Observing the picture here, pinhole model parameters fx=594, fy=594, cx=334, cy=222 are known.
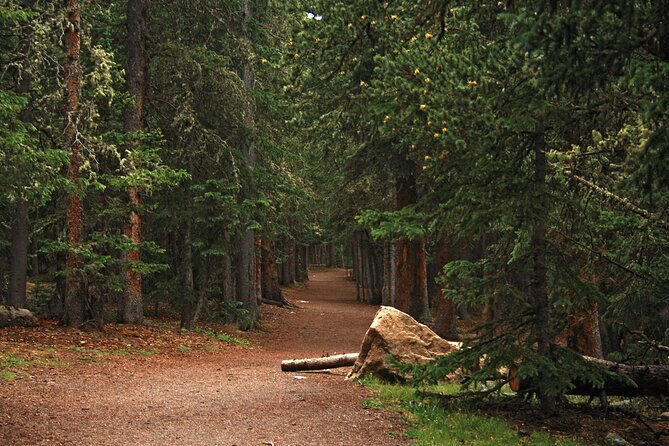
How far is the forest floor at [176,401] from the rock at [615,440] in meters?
0.13

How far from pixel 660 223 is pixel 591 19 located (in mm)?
4163

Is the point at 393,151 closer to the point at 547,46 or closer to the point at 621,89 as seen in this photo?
the point at 621,89

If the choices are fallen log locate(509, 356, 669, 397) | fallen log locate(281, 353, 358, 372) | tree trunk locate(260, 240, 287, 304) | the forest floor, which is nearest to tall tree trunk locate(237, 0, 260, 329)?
the forest floor

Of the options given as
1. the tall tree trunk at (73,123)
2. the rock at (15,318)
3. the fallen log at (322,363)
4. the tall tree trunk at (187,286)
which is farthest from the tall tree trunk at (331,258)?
the fallen log at (322,363)

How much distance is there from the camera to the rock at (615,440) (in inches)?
304

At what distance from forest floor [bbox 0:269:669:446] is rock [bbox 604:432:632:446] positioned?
13 centimetres

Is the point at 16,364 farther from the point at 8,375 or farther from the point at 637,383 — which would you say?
the point at 637,383

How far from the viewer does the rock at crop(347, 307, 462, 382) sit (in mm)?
11672

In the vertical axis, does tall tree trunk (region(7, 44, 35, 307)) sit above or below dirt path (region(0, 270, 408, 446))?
above

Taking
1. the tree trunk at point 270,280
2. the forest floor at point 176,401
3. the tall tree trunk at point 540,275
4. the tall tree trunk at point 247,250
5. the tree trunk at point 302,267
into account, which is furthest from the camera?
the tree trunk at point 302,267

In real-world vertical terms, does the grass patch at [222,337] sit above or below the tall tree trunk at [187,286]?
below

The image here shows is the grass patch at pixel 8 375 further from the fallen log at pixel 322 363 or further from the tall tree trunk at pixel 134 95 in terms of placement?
the tall tree trunk at pixel 134 95

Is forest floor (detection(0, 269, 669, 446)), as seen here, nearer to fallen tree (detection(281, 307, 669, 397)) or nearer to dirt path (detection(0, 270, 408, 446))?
dirt path (detection(0, 270, 408, 446))

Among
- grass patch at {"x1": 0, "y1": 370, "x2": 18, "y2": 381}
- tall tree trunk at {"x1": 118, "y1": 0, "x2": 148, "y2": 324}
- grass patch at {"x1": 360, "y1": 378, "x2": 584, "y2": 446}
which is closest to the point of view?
grass patch at {"x1": 360, "y1": 378, "x2": 584, "y2": 446}
